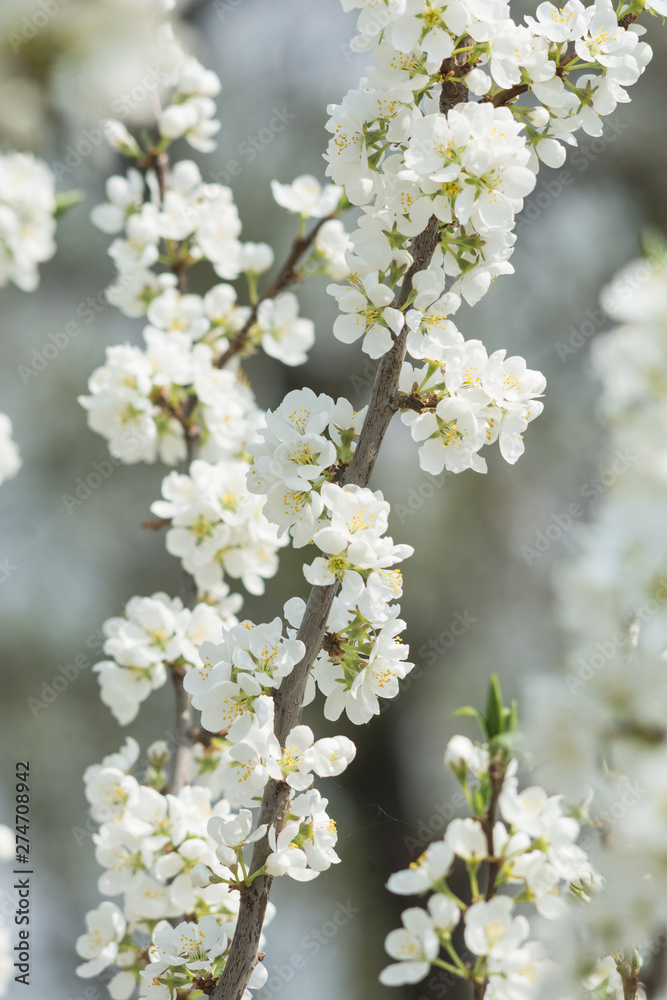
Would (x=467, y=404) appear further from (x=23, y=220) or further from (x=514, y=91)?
(x=23, y=220)

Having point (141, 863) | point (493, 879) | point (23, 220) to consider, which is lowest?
point (141, 863)

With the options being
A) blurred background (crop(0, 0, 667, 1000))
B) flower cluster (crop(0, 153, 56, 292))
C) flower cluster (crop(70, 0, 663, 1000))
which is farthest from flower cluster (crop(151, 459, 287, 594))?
blurred background (crop(0, 0, 667, 1000))

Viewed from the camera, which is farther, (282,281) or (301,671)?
(282,281)

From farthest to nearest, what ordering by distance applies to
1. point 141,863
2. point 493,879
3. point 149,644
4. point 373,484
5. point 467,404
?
point 373,484
point 149,644
point 141,863
point 467,404
point 493,879

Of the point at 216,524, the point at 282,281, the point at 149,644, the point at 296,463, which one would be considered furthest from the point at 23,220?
the point at 296,463

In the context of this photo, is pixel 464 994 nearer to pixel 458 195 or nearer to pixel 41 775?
pixel 41 775

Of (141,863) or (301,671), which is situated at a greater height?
(301,671)

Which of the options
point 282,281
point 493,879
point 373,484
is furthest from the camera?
point 373,484
